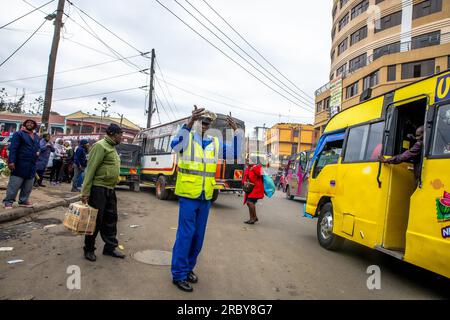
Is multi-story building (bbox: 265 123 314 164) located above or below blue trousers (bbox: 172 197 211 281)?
above

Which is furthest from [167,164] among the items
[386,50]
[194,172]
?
[386,50]

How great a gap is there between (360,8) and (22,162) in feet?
132

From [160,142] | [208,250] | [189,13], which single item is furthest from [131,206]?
[189,13]

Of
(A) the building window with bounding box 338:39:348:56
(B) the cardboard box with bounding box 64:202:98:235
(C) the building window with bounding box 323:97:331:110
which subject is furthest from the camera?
(C) the building window with bounding box 323:97:331:110

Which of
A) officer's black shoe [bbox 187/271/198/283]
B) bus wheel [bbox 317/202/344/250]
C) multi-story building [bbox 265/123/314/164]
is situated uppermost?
multi-story building [bbox 265/123/314/164]

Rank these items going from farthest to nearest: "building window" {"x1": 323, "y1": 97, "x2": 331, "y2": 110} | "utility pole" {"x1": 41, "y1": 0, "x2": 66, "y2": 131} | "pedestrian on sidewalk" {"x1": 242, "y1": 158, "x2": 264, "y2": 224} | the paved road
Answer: "building window" {"x1": 323, "y1": 97, "x2": 331, "y2": 110}, "utility pole" {"x1": 41, "y1": 0, "x2": 66, "y2": 131}, "pedestrian on sidewalk" {"x1": 242, "y1": 158, "x2": 264, "y2": 224}, the paved road

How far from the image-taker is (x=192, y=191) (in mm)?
3781

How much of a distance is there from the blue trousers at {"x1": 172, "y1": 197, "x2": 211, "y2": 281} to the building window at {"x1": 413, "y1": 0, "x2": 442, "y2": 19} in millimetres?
34682

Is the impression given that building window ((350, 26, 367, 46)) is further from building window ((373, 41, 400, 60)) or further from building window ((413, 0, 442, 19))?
building window ((413, 0, 442, 19))

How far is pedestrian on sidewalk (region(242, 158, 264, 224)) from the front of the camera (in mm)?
8625

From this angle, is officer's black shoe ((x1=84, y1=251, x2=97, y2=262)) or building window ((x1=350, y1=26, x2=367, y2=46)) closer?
officer's black shoe ((x1=84, y1=251, x2=97, y2=262))

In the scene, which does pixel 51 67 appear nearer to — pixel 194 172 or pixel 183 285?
pixel 194 172

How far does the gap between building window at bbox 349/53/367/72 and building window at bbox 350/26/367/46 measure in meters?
2.12

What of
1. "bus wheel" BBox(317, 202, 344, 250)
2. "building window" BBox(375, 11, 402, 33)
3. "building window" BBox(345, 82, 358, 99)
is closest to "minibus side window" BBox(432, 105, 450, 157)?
"bus wheel" BBox(317, 202, 344, 250)
